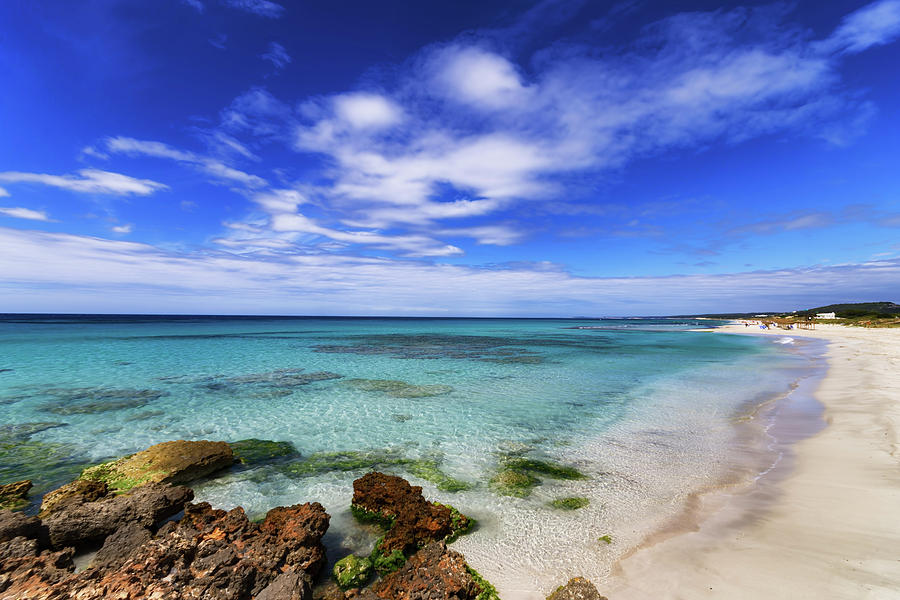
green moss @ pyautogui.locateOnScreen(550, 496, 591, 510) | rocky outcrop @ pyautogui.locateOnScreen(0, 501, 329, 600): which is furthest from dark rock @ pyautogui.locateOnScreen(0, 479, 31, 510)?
green moss @ pyautogui.locateOnScreen(550, 496, 591, 510)

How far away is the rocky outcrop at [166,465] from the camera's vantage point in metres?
7.42

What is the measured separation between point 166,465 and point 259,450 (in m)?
2.21

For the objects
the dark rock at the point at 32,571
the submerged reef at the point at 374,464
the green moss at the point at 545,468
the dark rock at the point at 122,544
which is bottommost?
the submerged reef at the point at 374,464

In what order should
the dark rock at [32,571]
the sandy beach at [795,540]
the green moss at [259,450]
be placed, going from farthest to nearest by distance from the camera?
the green moss at [259,450] < the sandy beach at [795,540] < the dark rock at [32,571]

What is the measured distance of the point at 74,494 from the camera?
6.67m

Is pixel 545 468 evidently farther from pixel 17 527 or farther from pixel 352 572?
pixel 17 527

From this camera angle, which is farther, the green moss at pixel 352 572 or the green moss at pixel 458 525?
the green moss at pixel 458 525

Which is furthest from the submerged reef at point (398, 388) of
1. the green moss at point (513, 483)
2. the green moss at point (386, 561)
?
the green moss at point (386, 561)

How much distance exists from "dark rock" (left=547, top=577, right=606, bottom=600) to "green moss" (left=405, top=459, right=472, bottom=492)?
Result: 3.59m

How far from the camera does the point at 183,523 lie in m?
5.33

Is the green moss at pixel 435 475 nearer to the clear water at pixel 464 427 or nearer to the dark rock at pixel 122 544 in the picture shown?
the clear water at pixel 464 427

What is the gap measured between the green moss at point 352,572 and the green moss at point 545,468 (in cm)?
455

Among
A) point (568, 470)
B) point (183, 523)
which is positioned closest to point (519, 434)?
point (568, 470)

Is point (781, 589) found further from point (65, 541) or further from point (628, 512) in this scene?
point (65, 541)
